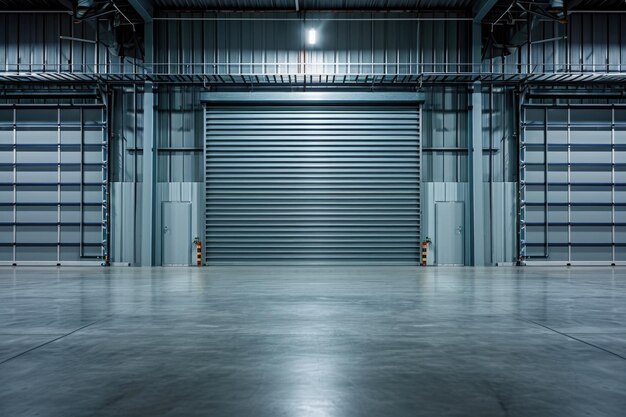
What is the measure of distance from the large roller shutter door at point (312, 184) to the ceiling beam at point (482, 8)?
15.7ft

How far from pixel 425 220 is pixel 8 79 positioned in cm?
1892

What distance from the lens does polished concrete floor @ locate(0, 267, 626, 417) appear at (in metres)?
3.58

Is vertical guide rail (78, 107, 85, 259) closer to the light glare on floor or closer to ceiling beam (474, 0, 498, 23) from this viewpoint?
the light glare on floor

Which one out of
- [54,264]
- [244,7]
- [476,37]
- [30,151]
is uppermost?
[244,7]

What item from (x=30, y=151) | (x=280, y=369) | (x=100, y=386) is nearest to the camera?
(x=100, y=386)

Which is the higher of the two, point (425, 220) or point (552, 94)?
point (552, 94)

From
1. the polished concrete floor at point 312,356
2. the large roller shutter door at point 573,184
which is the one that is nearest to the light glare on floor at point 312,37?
the large roller shutter door at point 573,184

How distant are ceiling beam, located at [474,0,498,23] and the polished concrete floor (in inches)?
565

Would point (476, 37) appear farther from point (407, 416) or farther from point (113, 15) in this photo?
point (407, 416)

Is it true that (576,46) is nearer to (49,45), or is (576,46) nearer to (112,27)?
(112,27)

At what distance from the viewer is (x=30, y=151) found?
21391 mm

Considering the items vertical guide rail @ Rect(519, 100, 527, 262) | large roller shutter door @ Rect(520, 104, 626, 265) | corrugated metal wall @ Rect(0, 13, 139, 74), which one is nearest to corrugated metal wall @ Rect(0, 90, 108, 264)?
corrugated metal wall @ Rect(0, 13, 139, 74)

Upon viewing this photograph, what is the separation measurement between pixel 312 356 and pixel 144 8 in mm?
19677

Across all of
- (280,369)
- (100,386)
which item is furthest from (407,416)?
(100,386)
